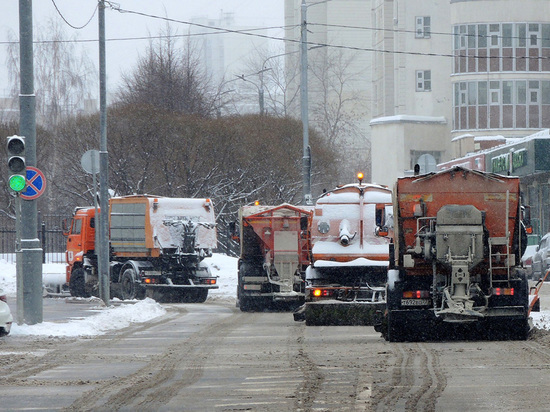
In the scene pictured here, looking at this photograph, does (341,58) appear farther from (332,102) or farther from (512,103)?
(512,103)

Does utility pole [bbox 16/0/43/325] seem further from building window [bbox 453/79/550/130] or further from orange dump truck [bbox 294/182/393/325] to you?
building window [bbox 453/79/550/130]

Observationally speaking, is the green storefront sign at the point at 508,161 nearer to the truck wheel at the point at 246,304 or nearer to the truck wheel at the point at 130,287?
the truck wheel at the point at 130,287

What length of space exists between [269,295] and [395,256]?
9344mm

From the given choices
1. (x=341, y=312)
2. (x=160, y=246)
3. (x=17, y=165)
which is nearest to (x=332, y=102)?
(x=160, y=246)

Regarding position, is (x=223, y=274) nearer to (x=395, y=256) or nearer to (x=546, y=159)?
(x=546, y=159)

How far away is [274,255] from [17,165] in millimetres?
8608

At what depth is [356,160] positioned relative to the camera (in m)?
91.3

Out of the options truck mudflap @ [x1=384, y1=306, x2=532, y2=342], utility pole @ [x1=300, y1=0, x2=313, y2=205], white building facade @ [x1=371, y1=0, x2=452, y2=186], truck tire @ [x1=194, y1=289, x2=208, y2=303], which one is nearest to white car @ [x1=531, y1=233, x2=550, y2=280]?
utility pole @ [x1=300, y1=0, x2=313, y2=205]

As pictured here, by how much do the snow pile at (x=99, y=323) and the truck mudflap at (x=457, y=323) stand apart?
4.98 meters

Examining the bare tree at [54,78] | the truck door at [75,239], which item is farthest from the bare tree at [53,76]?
the truck door at [75,239]

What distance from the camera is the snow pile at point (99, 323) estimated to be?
17.7 meters

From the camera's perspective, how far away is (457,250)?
15.3 m

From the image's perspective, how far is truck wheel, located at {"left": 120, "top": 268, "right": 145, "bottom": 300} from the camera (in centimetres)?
2902

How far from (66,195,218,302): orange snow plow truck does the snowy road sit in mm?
11358
